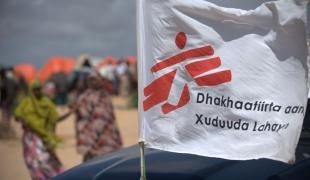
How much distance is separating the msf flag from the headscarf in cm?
445

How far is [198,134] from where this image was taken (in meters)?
3.36

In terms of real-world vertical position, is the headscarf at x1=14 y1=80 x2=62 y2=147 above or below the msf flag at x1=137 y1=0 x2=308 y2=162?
below

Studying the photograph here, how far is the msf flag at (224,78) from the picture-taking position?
328 cm

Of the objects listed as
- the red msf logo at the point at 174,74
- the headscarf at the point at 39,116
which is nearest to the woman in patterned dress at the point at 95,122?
the headscarf at the point at 39,116

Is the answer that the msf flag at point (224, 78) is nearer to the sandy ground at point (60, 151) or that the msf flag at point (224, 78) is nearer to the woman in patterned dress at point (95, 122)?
the woman in patterned dress at point (95, 122)

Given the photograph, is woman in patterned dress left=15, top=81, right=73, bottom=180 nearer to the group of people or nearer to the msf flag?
the group of people

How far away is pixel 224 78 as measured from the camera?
331 cm

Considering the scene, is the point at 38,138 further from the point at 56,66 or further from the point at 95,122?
the point at 56,66

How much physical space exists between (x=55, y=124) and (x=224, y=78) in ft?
16.5

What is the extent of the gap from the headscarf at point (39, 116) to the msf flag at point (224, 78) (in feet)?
14.6

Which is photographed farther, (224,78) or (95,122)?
(95,122)

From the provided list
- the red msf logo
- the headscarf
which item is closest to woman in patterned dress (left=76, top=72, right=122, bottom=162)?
the headscarf

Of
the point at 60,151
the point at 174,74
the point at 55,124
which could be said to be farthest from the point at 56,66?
the point at 174,74

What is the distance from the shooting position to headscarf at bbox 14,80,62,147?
Result: 25.2 ft
